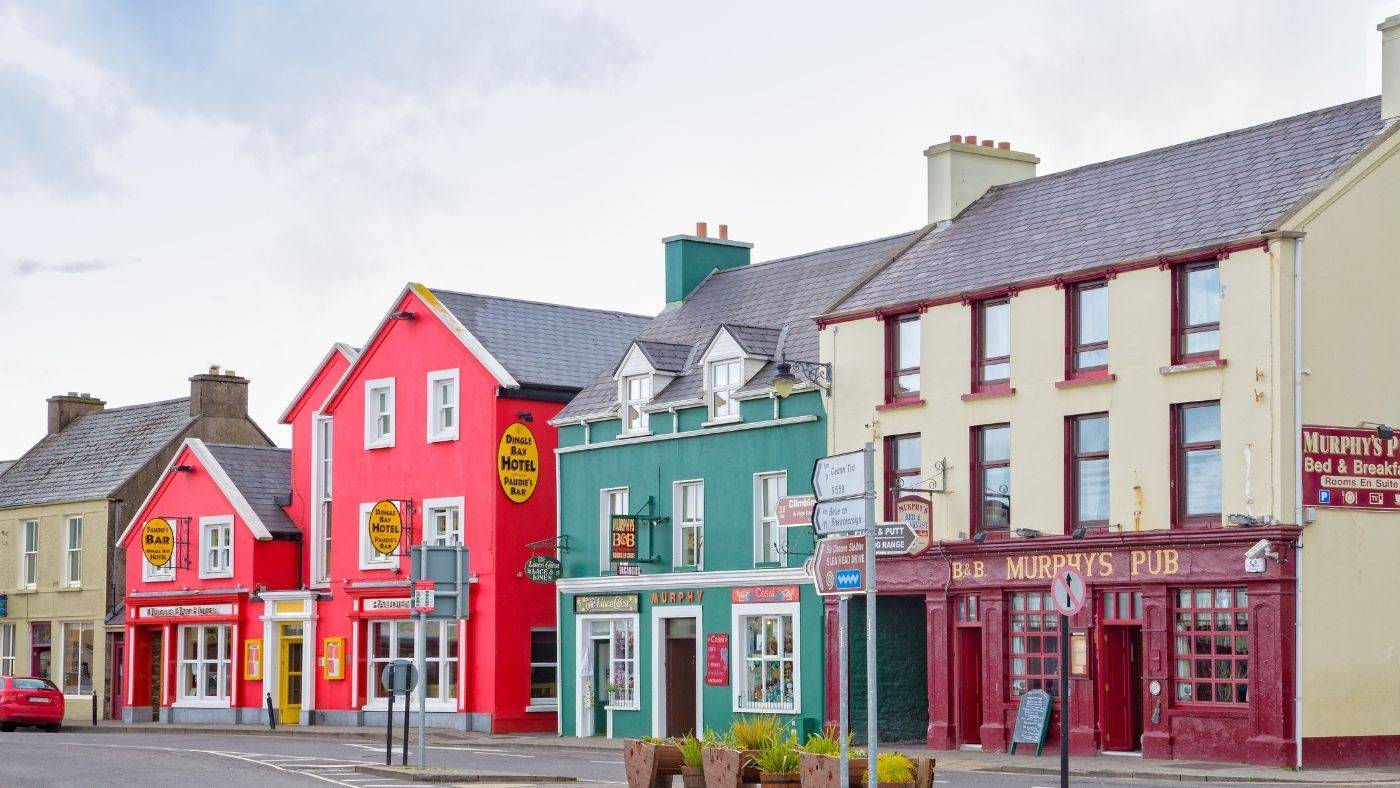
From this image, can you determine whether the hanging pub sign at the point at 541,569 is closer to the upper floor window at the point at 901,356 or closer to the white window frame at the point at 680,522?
the white window frame at the point at 680,522

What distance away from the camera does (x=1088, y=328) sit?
104 feet

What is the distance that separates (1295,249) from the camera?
28734mm

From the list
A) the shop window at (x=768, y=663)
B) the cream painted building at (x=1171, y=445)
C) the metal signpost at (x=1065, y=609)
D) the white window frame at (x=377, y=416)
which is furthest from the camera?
the white window frame at (x=377, y=416)

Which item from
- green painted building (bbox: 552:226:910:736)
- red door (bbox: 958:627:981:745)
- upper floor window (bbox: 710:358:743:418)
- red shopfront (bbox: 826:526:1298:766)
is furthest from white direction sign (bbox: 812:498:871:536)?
upper floor window (bbox: 710:358:743:418)

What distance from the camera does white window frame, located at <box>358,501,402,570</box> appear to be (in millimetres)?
46091

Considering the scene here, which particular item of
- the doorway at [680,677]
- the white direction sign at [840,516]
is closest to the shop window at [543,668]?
the doorway at [680,677]

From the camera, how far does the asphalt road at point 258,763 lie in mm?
25750

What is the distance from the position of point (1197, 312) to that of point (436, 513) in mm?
21005

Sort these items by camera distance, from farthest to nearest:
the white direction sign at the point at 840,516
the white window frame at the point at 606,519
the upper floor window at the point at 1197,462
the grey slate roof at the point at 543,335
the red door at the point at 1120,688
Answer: the grey slate roof at the point at 543,335
the white window frame at the point at 606,519
the red door at the point at 1120,688
the upper floor window at the point at 1197,462
the white direction sign at the point at 840,516

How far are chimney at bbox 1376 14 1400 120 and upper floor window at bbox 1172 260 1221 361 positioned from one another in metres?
3.77

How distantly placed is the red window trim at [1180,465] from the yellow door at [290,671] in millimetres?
25877

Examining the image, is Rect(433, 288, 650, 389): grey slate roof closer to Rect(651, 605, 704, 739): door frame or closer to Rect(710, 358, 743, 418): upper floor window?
Rect(710, 358, 743, 418): upper floor window

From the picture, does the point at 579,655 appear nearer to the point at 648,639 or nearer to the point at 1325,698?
the point at 648,639

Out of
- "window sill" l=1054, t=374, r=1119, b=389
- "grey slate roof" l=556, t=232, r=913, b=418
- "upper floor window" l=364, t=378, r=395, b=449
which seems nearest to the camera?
"window sill" l=1054, t=374, r=1119, b=389
